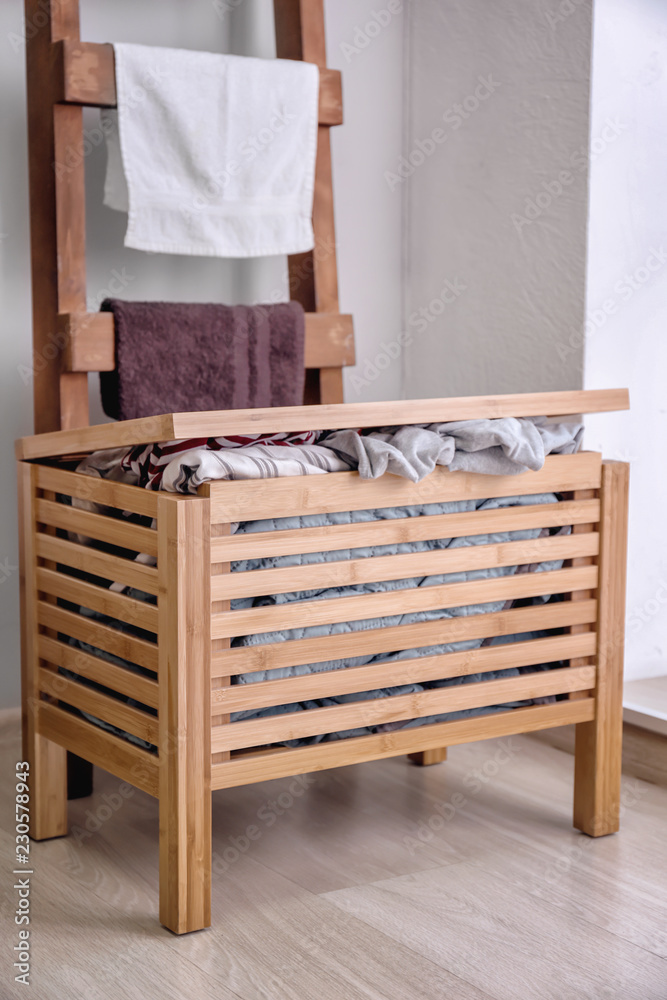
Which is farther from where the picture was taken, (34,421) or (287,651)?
(34,421)

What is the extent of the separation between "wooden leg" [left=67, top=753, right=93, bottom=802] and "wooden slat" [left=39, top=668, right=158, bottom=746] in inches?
7.1

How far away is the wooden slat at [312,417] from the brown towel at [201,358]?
0.18 metres

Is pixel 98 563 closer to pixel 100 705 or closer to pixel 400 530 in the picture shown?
pixel 100 705

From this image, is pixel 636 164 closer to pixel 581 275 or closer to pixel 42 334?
pixel 581 275

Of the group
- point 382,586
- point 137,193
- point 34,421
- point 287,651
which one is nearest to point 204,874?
point 287,651

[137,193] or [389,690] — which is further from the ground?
[137,193]

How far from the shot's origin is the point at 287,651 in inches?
46.0

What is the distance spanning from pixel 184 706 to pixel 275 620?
0.14 metres

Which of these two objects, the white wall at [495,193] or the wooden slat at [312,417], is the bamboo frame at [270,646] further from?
the white wall at [495,193]

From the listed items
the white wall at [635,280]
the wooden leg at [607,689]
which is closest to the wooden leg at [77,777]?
the wooden leg at [607,689]

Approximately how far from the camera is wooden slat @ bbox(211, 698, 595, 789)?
3.82ft

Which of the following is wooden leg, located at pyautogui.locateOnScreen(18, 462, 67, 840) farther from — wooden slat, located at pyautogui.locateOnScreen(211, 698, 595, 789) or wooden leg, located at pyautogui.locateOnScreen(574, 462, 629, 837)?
wooden leg, located at pyautogui.locateOnScreen(574, 462, 629, 837)

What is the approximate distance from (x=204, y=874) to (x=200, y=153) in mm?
1022

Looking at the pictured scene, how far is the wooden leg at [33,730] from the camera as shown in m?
1.39
